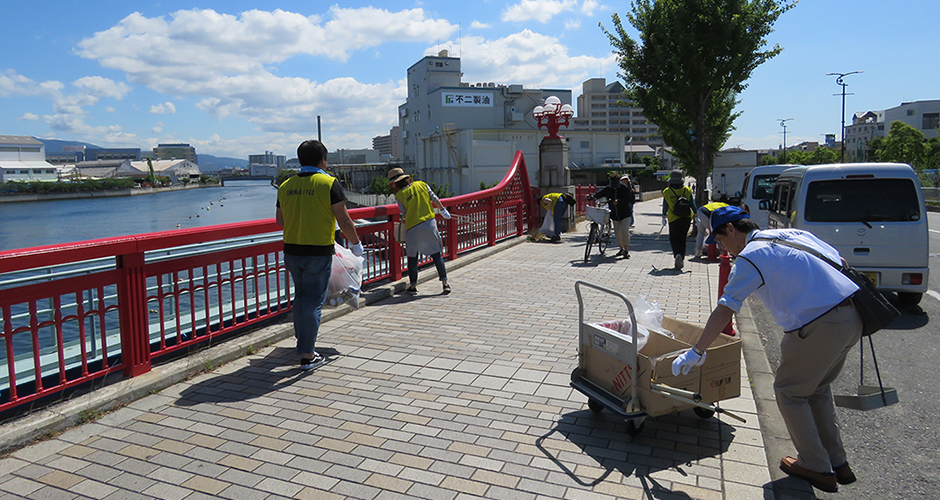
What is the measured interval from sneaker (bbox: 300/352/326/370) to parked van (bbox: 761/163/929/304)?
6.48 m

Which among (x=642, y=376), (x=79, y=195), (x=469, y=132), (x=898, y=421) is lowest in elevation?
(x=898, y=421)

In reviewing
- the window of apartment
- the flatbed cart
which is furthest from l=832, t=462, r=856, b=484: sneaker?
the window of apartment

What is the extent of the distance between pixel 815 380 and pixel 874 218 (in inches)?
229

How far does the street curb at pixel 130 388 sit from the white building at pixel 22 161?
136 m

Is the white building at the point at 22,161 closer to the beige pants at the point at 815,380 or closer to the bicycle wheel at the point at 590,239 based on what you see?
the bicycle wheel at the point at 590,239

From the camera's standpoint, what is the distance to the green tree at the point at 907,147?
4568 centimetres

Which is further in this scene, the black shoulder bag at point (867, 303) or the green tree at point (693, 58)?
the green tree at point (693, 58)

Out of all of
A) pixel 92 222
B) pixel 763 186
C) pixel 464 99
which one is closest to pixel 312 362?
pixel 763 186

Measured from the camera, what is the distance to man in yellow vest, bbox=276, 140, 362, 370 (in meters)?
4.97

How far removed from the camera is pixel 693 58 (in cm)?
1711

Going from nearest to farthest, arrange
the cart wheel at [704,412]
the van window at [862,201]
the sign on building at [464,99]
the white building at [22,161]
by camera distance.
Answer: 1. the cart wheel at [704,412]
2. the van window at [862,201]
3. the sign on building at [464,99]
4. the white building at [22,161]

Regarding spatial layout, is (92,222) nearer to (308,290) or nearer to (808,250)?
(308,290)

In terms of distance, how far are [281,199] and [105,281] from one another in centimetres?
146

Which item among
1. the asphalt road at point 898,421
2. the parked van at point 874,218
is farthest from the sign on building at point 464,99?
the asphalt road at point 898,421
